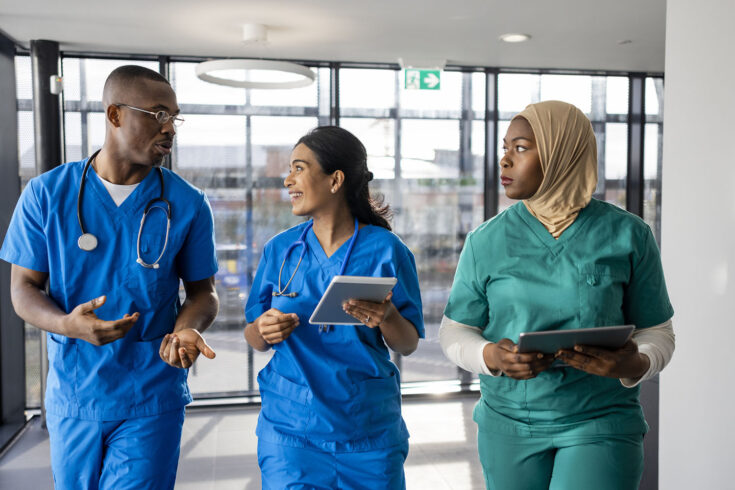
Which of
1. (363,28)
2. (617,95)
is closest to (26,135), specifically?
(363,28)

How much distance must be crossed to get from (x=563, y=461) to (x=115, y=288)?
1.20m

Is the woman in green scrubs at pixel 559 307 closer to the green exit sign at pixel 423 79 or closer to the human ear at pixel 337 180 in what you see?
the human ear at pixel 337 180

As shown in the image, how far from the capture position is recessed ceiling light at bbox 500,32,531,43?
4470 millimetres

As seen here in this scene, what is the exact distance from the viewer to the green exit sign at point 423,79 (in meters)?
5.21

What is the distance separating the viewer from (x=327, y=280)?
1895 mm

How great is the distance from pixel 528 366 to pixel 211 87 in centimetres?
445

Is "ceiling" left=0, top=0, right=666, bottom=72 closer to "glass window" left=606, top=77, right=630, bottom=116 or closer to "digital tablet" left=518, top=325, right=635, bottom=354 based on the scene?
"glass window" left=606, top=77, right=630, bottom=116

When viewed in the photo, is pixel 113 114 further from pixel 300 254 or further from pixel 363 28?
pixel 363 28

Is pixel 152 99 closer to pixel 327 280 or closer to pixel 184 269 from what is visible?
pixel 184 269

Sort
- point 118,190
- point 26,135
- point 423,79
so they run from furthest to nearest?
point 423,79, point 26,135, point 118,190

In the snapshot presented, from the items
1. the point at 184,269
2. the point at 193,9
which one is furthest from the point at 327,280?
the point at 193,9

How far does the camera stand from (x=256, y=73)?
4.21 meters

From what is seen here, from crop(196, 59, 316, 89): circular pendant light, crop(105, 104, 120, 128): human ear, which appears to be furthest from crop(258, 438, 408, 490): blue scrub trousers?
crop(196, 59, 316, 89): circular pendant light

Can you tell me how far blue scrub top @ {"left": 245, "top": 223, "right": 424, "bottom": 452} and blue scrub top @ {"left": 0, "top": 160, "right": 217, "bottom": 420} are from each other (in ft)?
0.89
